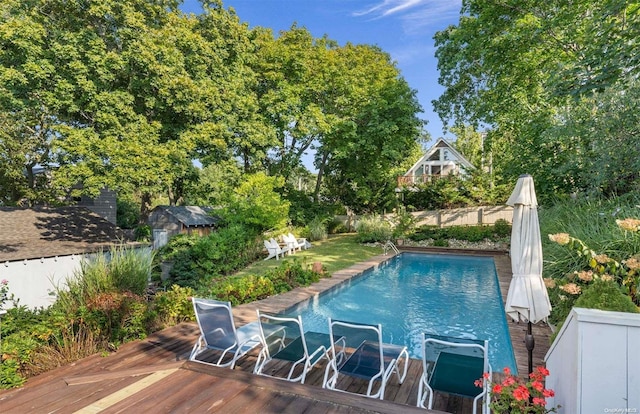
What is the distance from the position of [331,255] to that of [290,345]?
33.0 feet

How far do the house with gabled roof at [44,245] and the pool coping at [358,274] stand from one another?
4630mm

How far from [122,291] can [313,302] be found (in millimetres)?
4130

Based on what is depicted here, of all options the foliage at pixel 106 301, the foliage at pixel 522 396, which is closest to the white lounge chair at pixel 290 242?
the foliage at pixel 106 301

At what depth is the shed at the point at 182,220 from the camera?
14.9 meters

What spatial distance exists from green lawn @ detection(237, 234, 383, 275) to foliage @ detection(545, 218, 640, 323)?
20.8ft

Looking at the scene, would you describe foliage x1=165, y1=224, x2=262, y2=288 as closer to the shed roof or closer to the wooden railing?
the shed roof

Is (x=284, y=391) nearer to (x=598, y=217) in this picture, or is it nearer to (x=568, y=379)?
(x=568, y=379)

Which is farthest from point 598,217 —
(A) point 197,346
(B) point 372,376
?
(A) point 197,346


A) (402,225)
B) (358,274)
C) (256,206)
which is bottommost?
(358,274)

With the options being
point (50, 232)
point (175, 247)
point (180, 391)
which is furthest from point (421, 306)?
point (50, 232)

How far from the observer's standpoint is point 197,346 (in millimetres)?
4297

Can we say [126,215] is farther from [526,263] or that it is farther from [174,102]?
[526,263]

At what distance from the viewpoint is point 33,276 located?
10086 millimetres

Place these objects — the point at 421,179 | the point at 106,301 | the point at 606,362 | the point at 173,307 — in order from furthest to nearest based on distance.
Result: the point at 421,179 → the point at 173,307 → the point at 106,301 → the point at 606,362
